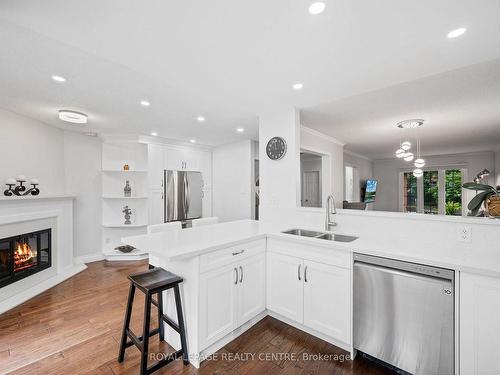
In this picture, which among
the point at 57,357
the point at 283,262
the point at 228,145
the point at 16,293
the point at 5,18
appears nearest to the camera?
the point at 5,18

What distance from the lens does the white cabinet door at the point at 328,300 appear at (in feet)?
6.18

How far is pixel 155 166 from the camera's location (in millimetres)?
4742

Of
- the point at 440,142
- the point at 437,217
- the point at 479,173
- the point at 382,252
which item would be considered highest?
the point at 440,142

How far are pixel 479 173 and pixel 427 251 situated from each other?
17.2 ft

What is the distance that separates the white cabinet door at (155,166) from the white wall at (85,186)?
0.96m

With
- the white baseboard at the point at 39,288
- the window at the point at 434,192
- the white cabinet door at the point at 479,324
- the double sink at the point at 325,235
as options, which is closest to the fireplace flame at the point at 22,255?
the white baseboard at the point at 39,288

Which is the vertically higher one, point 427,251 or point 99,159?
point 99,159

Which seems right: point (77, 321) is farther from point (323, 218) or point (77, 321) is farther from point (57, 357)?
point (323, 218)

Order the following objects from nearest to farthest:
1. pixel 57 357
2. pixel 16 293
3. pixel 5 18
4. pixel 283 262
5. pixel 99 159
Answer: pixel 5 18 < pixel 57 357 < pixel 283 262 < pixel 16 293 < pixel 99 159

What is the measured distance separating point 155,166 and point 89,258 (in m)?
2.14

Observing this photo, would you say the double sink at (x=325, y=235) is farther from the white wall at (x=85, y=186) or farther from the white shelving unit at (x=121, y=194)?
the white wall at (x=85, y=186)

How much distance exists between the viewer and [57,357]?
1.87m

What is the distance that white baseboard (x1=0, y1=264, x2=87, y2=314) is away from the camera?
271 cm

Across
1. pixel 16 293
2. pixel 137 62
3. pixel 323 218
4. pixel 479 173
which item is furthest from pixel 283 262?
pixel 479 173
